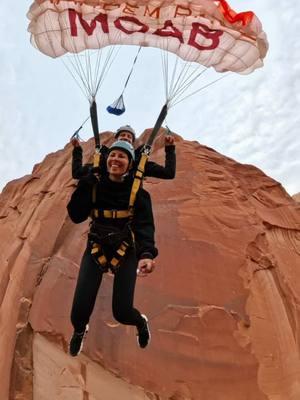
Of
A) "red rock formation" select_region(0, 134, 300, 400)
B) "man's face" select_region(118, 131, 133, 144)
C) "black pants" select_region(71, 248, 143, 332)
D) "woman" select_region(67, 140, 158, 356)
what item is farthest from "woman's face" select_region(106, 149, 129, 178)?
"red rock formation" select_region(0, 134, 300, 400)

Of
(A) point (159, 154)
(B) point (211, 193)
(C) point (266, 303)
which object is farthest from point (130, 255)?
(A) point (159, 154)

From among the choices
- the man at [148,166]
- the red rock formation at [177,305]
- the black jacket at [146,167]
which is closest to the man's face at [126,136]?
the man at [148,166]

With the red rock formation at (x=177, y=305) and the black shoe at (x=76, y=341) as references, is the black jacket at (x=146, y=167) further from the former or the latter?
the red rock formation at (x=177, y=305)

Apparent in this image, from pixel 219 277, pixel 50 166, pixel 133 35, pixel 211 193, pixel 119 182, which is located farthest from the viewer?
pixel 50 166

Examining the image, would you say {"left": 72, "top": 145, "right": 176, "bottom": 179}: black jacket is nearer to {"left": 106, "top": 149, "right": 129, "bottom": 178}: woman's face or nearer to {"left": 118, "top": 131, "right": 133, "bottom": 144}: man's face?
{"left": 106, "top": 149, "right": 129, "bottom": 178}: woman's face

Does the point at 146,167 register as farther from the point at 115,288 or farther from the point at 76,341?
the point at 76,341

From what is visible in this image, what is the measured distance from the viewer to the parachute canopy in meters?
7.84

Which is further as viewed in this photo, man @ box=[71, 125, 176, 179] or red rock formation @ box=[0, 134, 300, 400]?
red rock formation @ box=[0, 134, 300, 400]

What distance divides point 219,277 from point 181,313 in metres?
1.06

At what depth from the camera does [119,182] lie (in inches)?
200

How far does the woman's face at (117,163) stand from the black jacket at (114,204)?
12 centimetres

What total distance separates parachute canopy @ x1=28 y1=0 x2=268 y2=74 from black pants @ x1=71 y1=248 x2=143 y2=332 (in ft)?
12.9

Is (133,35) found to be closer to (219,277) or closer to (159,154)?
(159,154)

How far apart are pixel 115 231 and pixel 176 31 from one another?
4.36 metres
